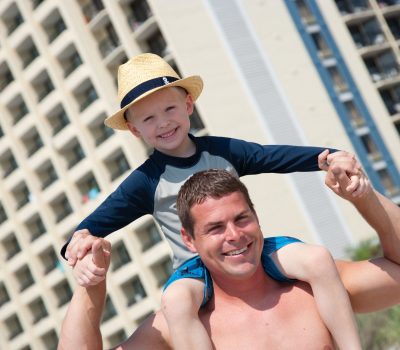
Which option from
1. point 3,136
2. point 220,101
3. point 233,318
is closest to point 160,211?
point 233,318

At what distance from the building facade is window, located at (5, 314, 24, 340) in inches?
10.0

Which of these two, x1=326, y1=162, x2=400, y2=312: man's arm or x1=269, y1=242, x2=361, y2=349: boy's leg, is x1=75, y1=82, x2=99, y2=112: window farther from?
x1=269, y1=242, x2=361, y2=349: boy's leg

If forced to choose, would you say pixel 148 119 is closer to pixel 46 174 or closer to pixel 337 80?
pixel 337 80

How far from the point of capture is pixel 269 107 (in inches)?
1833

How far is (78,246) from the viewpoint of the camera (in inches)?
147

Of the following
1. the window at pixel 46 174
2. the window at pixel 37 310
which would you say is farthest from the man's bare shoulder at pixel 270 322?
the window at pixel 37 310

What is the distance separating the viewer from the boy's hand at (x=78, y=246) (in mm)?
3707

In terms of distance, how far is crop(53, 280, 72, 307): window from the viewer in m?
56.0

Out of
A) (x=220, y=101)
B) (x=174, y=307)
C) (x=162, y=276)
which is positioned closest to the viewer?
(x=174, y=307)

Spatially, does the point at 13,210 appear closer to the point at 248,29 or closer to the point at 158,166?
the point at 248,29

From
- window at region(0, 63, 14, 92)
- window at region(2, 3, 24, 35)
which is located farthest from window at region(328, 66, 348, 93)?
window at region(0, 63, 14, 92)

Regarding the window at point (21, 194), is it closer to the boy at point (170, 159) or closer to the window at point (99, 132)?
the window at point (99, 132)

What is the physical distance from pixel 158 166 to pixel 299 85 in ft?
146

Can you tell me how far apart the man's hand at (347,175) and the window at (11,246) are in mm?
55881
